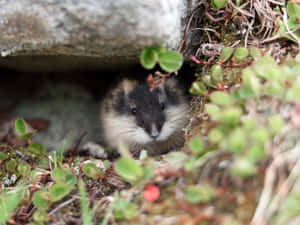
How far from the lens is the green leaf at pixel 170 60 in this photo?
212cm

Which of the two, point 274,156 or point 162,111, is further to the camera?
point 162,111

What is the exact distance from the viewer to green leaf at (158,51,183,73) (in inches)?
83.4

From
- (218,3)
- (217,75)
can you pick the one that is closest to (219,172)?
(217,75)

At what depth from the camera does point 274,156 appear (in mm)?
1639

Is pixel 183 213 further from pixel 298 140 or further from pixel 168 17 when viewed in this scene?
pixel 168 17

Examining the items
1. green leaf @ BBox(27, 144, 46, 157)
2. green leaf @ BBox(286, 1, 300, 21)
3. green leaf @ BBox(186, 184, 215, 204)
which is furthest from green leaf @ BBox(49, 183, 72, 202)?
green leaf @ BBox(286, 1, 300, 21)

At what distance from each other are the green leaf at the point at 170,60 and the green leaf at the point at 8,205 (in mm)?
1224

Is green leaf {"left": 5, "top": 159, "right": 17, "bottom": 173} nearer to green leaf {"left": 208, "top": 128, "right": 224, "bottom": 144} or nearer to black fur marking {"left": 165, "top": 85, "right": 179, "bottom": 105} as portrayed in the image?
black fur marking {"left": 165, "top": 85, "right": 179, "bottom": 105}

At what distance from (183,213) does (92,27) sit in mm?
1277

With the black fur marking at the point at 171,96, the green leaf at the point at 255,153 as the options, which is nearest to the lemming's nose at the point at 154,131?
the black fur marking at the point at 171,96

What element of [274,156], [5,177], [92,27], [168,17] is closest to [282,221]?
[274,156]

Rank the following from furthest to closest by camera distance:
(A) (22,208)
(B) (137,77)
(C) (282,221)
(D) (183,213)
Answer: (B) (137,77) → (A) (22,208) → (D) (183,213) → (C) (282,221)

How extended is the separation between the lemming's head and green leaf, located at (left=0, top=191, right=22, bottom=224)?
3.96ft

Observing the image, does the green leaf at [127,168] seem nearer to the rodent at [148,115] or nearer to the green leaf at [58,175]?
the green leaf at [58,175]
